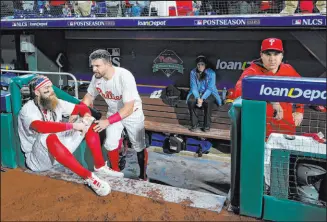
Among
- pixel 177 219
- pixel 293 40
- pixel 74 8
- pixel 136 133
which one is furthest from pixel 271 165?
pixel 74 8

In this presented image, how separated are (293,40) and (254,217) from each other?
5.60 meters

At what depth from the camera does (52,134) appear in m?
3.43

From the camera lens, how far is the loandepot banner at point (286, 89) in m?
2.32

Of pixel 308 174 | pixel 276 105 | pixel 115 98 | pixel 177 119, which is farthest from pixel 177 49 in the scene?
pixel 308 174

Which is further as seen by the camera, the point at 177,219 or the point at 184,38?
the point at 184,38

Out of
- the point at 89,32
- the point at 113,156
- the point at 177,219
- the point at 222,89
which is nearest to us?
the point at 177,219

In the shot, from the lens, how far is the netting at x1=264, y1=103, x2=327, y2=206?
266cm

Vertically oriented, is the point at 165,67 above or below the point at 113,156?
above

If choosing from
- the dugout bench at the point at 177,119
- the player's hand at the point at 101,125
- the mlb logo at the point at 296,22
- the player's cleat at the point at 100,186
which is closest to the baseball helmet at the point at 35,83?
the player's hand at the point at 101,125

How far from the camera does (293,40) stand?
7.34 metres

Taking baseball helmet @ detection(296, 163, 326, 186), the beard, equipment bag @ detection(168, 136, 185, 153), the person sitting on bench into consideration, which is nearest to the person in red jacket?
baseball helmet @ detection(296, 163, 326, 186)

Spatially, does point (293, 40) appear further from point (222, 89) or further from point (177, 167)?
point (177, 167)

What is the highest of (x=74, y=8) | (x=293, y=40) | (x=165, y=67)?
(x=74, y=8)

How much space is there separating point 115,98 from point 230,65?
4591mm
